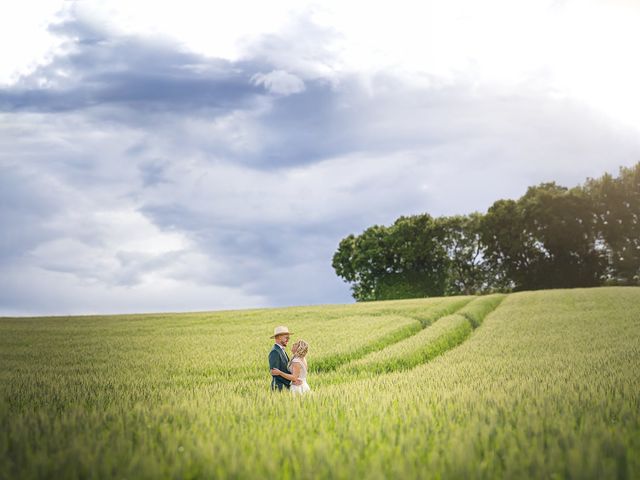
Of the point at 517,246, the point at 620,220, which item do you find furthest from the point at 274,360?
the point at 620,220

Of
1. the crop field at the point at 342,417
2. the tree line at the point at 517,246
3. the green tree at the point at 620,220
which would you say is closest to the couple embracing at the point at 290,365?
the crop field at the point at 342,417

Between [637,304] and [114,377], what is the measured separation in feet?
112

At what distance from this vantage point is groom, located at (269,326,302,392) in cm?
1099

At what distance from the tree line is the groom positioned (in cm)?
6513

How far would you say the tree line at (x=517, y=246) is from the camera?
232 feet

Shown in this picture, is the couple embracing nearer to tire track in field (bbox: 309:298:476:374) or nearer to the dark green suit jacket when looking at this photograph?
the dark green suit jacket

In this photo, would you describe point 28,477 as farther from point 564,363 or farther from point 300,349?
point 564,363

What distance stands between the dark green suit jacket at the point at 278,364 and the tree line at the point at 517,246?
214 ft

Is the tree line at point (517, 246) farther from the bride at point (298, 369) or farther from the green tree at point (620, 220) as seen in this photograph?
the bride at point (298, 369)

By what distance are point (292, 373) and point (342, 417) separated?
4121 mm

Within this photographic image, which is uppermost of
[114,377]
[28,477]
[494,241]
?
[494,241]

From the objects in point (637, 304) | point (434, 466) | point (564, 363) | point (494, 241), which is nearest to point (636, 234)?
point (494, 241)

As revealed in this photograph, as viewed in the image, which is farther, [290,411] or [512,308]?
[512,308]

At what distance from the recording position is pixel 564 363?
14.7 m
